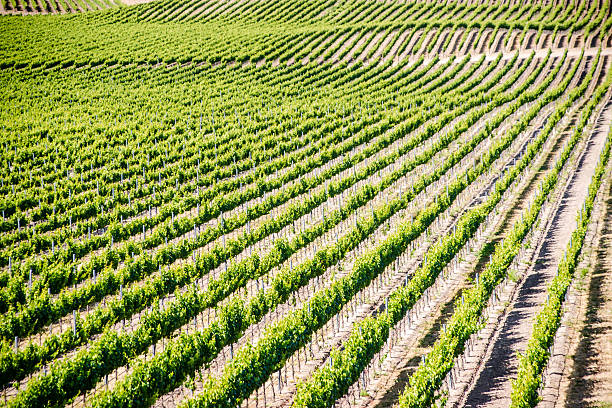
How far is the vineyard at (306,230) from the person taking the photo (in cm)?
1873

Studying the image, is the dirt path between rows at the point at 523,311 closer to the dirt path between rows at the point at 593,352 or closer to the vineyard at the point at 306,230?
the vineyard at the point at 306,230

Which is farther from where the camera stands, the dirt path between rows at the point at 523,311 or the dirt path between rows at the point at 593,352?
the dirt path between rows at the point at 523,311

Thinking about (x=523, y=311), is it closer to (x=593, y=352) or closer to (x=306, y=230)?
(x=593, y=352)

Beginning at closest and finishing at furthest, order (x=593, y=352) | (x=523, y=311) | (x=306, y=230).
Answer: (x=593, y=352) < (x=523, y=311) < (x=306, y=230)

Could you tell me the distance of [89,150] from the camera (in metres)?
42.2

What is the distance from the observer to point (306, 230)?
29.2 meters

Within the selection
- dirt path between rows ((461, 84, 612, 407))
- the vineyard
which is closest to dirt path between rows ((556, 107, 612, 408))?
the vineyard

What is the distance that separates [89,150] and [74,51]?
4063cm

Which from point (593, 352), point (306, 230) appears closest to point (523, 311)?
point (593, 352)

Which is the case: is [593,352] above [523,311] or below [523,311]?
below

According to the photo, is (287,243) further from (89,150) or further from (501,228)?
(89,150)

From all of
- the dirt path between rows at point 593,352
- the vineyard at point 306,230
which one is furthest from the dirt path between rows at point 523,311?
the dirt path between rows at point 593,352

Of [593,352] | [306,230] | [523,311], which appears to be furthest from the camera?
[306,230]

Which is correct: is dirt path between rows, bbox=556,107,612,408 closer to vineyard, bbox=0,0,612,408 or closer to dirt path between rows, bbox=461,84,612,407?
vineyard, bbox=0,0,612,408
